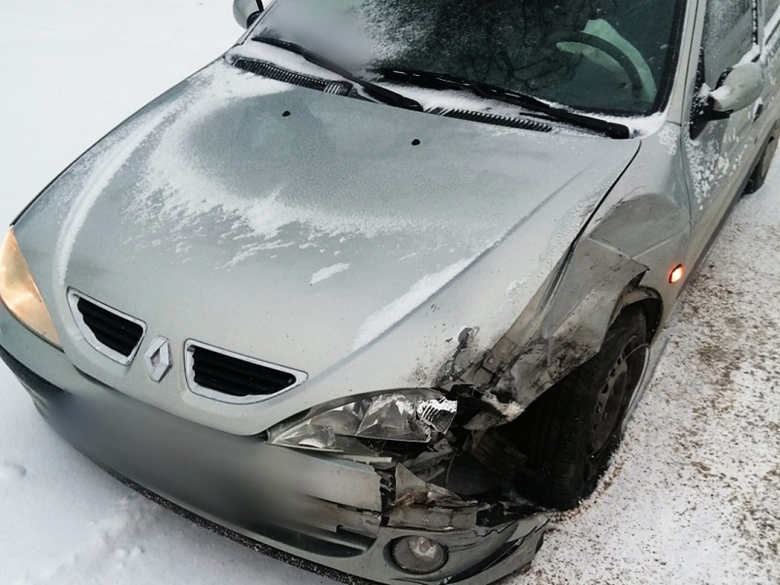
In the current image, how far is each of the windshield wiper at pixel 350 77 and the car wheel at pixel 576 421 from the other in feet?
3.11

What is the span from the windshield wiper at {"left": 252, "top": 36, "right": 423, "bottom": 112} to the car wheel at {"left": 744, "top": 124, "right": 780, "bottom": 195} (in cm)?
232

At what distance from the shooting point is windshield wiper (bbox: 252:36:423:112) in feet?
8.25

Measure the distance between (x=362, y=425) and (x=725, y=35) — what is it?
2.11 metres

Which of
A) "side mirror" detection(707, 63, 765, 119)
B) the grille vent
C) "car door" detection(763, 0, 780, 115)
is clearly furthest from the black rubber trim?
"car door" detection(763, 0, 780, 115)

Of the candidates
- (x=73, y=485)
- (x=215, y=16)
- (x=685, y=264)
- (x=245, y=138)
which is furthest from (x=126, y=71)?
(x=685, y=264)

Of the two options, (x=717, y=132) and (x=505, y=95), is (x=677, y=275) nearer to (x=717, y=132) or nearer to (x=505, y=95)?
(x=717, y=132)

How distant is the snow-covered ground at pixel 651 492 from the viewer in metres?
2.21

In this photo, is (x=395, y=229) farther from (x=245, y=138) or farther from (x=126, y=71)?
(x=126, y=71)

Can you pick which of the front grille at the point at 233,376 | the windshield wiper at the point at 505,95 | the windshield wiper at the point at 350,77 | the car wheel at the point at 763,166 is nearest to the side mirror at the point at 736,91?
the windshield wiper at the point at 505,95

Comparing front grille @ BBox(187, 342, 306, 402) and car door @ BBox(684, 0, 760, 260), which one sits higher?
front grille @ BBox(187, 342, 306, 402)

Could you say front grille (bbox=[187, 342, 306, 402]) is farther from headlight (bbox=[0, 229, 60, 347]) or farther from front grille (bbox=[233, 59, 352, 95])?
front grille (bbox=[233, 59, 352, 95])

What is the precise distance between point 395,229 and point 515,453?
27.8 inches

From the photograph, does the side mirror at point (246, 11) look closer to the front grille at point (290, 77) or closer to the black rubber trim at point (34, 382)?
the front grille at point (290, 77)

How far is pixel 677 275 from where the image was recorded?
102 inches
